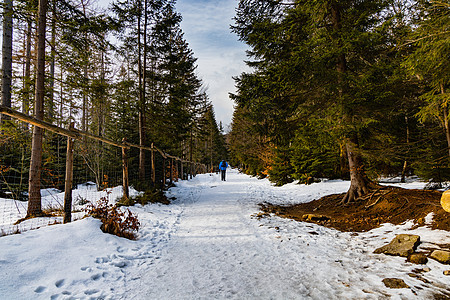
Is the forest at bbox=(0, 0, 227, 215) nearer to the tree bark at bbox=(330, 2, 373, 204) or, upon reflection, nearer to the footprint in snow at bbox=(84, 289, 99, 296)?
the footprint in snow at bbox=(84, 289, 99, 296)

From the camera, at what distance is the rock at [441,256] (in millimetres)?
2715

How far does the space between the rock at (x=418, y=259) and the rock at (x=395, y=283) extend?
693mm

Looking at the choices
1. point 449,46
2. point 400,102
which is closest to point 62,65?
point 449,46

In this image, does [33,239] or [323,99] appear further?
[323,99]

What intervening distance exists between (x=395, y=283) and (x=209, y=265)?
8.03 ft

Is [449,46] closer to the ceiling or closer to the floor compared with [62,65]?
closer to the floor

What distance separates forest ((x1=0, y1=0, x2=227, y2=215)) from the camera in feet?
18.8

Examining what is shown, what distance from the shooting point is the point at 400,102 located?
5562 millimetres

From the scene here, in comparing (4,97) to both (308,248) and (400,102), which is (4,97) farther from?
(400,102)

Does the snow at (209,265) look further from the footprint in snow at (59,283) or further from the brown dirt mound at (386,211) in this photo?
the brown dirt mound at (386,211)

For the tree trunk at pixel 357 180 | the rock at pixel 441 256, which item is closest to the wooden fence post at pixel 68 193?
the rock at pixel 441 256

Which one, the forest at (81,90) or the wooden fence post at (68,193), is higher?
the forest at (81,90)

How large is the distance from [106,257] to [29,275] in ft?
3.20

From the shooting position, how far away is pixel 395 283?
244cm
